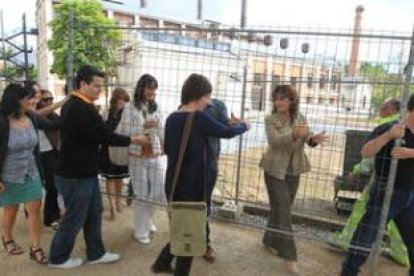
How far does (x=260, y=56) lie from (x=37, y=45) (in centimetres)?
5080

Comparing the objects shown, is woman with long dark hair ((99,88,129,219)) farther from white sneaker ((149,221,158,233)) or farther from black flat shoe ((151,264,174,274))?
black flat shoe ((151,264,174,274))

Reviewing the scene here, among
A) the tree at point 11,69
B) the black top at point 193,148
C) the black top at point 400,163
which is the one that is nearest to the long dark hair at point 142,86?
the black top at point 193,148

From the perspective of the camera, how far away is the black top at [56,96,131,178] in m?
3.11

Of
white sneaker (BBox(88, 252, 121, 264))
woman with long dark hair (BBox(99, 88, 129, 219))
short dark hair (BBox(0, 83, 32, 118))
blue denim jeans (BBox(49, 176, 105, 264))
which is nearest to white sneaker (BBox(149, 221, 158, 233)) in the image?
woman with long dark hair (BBox(99, 88, 129, 219))

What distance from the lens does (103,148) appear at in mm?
4645

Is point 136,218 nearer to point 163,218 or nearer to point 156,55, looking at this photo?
point 163,218

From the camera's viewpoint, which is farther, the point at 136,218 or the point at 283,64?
the point at 136,218

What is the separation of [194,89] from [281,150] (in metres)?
1.12

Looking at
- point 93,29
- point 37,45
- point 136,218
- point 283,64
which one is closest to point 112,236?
point 136,218

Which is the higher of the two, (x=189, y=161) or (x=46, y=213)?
(x=189, y=161)

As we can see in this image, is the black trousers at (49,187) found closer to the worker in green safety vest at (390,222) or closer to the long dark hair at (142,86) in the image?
the long dark hair at (142,86)

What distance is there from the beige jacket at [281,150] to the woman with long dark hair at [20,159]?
186 cm

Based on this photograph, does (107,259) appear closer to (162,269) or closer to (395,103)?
(162,269)

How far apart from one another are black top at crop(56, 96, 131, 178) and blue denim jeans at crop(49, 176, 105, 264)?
0.32 feet
